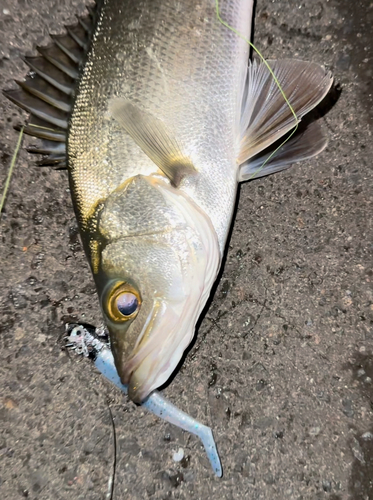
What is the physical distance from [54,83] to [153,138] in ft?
1.86

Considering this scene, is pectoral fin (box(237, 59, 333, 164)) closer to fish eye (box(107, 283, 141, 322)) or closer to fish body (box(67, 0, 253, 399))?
fish body (box(67, 0, 253, 399))

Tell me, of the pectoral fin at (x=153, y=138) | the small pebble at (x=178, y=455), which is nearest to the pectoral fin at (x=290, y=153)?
the pectoral fin at (x=153, y=138)

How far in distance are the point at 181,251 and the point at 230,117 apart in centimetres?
60

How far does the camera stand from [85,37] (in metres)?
1.66

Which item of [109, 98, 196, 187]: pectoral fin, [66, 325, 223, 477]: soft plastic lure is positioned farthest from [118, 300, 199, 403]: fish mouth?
[109, 98, 196, 187]: pectoral fin

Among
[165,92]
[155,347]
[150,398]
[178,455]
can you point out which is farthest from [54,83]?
[178,455]

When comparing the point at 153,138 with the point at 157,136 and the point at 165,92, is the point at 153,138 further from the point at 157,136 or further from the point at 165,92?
the point at 165,92

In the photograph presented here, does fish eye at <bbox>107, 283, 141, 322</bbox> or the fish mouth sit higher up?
fish eye at <bbox>107, 283, 141, 322</bbox>

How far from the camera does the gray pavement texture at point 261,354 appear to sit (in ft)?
5.55

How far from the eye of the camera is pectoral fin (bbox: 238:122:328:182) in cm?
168

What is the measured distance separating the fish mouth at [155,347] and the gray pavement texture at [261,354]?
1.35 feet

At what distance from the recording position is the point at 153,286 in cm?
141

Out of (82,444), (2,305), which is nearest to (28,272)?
(2,305)

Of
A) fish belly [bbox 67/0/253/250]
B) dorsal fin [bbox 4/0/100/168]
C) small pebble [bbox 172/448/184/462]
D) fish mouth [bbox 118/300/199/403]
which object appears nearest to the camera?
fish mouth [bbox 118/300/199/403]
